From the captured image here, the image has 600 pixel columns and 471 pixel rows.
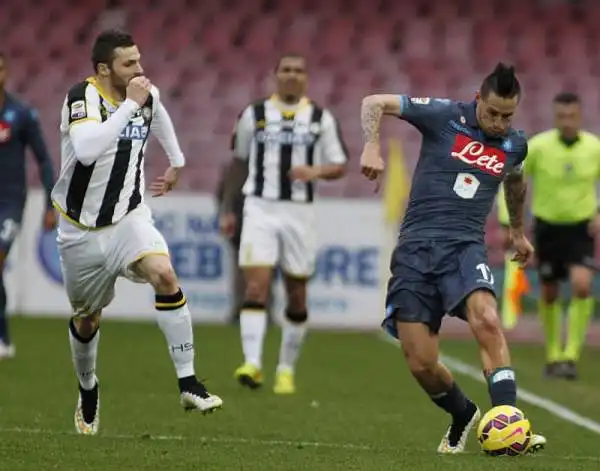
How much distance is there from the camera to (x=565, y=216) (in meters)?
14.0

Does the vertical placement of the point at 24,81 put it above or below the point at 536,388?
above

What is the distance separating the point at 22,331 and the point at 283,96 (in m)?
5.95

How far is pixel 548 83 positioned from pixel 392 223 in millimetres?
4534

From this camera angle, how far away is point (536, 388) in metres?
12.6

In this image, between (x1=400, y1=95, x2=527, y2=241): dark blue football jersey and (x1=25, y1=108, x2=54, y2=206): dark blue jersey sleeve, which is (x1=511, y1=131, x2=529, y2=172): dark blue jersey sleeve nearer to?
(x1=400, y1=95, x2=527, y2=241): dark blue football jersey

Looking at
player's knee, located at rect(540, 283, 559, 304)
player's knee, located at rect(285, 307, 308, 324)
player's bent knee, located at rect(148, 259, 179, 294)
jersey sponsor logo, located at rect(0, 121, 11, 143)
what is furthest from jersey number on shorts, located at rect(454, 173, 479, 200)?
player's knee, located at rect(540, 283, 559, 304)

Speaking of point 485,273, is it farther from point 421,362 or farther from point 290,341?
point 290,341

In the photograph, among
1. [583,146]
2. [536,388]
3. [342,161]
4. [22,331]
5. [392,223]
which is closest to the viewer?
[342,161]

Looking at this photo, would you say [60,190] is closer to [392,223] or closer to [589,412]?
[589,412]

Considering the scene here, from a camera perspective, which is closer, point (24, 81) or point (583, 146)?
point (583, 146)

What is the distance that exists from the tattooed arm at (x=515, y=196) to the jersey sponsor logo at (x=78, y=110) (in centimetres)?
221

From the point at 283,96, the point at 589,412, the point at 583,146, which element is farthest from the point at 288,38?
the point at 589,412

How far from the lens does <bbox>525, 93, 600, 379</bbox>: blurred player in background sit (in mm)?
13820

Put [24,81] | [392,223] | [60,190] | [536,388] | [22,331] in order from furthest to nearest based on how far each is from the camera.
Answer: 1. [24,81]
2. [392,223]
3. [22,331]
4. [536,388]
5. [60,190]
